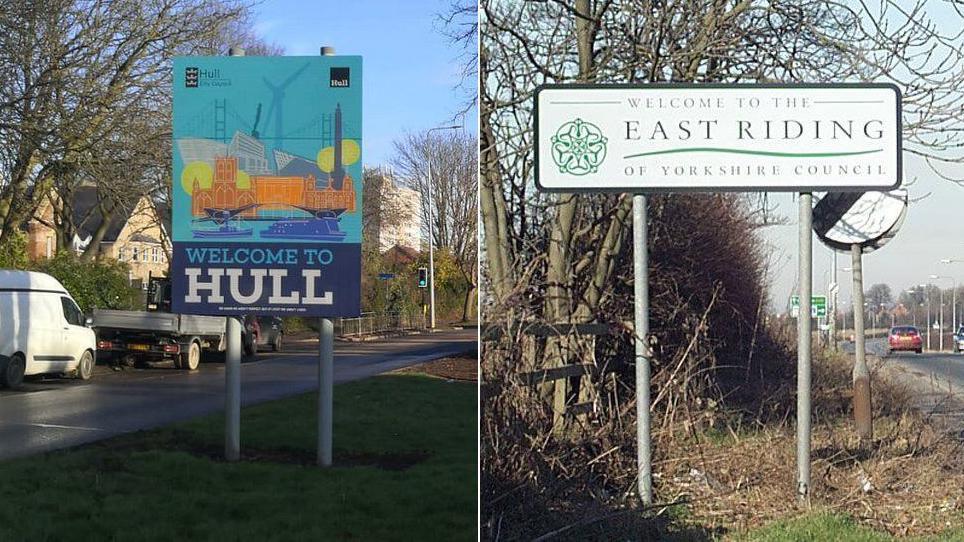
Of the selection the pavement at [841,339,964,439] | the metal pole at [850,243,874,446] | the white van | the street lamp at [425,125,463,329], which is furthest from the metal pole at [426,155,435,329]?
the white van

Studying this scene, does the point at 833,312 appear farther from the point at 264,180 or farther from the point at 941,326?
the point at 264,180

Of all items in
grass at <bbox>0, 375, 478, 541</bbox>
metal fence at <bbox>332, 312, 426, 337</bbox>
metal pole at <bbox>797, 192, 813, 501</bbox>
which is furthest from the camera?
metal fence at <bbox>332, 312, 426, 337</bbox>

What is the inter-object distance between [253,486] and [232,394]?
81cm

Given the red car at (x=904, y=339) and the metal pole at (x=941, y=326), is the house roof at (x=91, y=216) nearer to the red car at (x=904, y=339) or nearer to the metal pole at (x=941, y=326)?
the red car at (x=904, y=339)

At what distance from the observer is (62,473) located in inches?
234

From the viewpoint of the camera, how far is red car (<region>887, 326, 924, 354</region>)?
14.0 feet

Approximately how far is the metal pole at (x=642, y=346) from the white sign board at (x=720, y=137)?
0.16 meters

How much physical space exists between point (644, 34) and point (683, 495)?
176cm

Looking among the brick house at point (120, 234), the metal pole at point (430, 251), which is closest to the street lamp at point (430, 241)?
the metal pole at point (430, 251)

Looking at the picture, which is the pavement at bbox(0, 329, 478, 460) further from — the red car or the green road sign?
the red car

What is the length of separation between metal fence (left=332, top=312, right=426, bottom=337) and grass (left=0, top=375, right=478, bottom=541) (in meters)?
0.64

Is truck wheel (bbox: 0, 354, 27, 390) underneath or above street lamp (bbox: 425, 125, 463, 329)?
underneath

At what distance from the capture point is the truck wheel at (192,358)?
8.00 metres

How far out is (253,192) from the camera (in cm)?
580
